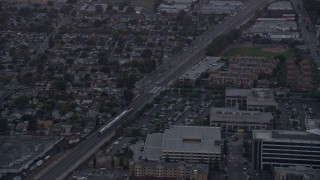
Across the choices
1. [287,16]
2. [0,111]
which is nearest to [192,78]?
[0,111]

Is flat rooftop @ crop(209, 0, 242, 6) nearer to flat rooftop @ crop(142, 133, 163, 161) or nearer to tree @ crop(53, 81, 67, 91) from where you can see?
tree @ crop(53, 81, 67, 91)

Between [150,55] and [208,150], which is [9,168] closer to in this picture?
[208,150]

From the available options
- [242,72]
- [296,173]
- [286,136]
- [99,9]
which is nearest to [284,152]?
[286,136]

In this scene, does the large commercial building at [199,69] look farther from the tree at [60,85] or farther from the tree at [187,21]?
the tree at [187,21]

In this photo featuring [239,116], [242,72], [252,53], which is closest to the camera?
[239,116]

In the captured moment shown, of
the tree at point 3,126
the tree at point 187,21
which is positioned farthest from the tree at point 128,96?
the tree at point 187,21

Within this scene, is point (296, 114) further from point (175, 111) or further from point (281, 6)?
point (281, 6)
